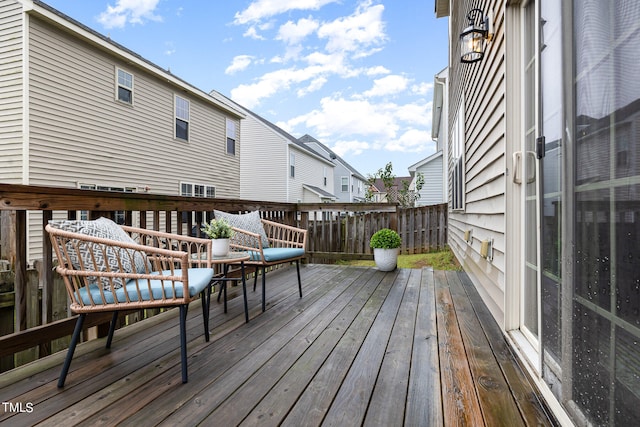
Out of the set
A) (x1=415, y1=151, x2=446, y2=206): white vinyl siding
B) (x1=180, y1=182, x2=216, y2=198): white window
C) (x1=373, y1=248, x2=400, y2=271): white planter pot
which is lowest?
(x1=373, y1=248, x2=400, y2=271): white planter pot

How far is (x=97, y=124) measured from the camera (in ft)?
22.2

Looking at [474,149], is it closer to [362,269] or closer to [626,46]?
[362,269]

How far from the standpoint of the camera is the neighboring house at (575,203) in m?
0.81

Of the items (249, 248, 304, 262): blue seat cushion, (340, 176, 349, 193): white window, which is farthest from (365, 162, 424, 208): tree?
(340, 176, 349, 193): white window

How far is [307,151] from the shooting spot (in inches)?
631

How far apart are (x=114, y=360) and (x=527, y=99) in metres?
2.70

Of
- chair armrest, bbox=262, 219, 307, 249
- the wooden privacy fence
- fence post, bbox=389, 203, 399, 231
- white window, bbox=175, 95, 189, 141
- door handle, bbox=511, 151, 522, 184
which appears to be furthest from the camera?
white window, bbox=175, 95, 189, 141

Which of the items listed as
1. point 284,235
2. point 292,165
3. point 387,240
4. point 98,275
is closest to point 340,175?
point 292,165

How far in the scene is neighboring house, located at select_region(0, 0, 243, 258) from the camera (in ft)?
18.2

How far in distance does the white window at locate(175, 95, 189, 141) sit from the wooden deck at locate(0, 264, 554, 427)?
302 inches

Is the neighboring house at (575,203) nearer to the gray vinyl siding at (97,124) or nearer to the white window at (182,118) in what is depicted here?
the gray vinyl siding at (97,124)

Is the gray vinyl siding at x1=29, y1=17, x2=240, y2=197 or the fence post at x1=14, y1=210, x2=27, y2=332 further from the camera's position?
the gray vinyl siding at x1=29, y1=17, x2=240, y2=197

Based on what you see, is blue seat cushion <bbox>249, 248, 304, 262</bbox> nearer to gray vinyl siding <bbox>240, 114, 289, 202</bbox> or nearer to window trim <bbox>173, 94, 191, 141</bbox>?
window trim <bbox>173, 94, 191, 141</bbox>

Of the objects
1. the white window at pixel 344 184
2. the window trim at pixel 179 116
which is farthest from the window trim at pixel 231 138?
the white window at pixel 344 184
